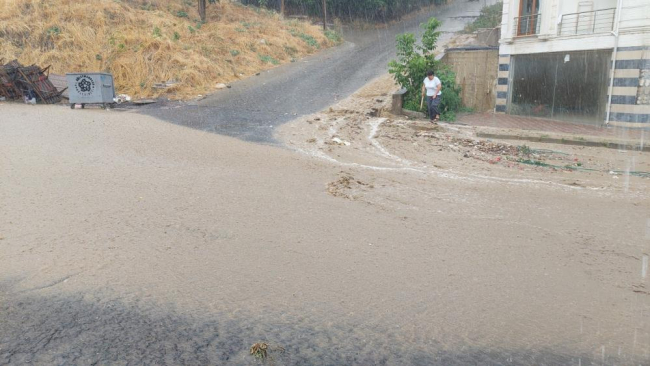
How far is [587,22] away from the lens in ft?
56.5

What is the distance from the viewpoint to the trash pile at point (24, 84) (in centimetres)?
1642

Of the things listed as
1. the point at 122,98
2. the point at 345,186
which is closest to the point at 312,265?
the point at 345,186

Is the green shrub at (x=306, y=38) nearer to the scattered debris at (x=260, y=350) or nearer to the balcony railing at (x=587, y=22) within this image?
the balcony railing at (x=587, y=22)

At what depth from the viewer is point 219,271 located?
465cm

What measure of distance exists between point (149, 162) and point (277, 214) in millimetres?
3337

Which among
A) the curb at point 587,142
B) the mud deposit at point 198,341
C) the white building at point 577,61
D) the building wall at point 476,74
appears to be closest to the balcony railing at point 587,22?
the white building at point 577,61

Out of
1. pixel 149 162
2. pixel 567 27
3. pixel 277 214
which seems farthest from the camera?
pixel 567 27

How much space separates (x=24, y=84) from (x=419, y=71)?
497 inches

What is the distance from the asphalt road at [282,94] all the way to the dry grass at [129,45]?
130 centimetres

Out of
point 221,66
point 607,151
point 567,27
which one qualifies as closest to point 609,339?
point 607,151

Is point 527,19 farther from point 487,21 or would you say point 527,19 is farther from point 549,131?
point 487,21

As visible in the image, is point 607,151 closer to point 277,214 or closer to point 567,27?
point 567,27

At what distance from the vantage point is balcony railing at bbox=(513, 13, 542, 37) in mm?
18375

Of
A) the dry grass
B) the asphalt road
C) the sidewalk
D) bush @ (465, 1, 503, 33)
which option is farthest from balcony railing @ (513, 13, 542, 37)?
bush @ (465, 1, 503, 33)
